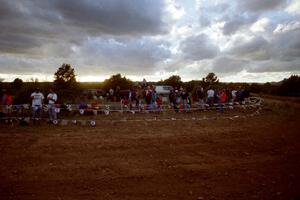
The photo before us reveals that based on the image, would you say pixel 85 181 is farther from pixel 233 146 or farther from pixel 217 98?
pixel 217 98

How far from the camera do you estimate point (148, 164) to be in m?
8.88

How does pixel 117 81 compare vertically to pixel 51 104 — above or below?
above

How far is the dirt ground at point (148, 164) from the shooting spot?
6.98 metres

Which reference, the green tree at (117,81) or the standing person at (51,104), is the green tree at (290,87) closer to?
the green tree at (117,81)

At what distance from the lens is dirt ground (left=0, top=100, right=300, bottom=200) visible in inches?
275

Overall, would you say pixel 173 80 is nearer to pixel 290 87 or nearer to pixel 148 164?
pixel 290 87

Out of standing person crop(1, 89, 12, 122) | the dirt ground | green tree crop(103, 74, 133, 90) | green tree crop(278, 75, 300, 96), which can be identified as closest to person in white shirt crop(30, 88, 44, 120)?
standing person crop(1, 89, 12, 122)

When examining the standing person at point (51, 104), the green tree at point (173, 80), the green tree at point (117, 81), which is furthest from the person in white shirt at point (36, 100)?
the green tree at point (173, 80)

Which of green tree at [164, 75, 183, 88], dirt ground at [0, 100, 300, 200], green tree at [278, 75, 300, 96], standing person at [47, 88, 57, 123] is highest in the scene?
green tree at [164, 75, 183, 88]

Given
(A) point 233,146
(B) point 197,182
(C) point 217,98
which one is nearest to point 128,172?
(B) point 197,182

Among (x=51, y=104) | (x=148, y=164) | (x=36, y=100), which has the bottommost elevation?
(x=148, y=164)

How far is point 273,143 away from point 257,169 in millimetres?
3684

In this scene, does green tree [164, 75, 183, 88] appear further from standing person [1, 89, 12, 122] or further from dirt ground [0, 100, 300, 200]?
dirt ground [0, 100, 300, 200]

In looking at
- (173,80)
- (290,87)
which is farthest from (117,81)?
(290,87)
